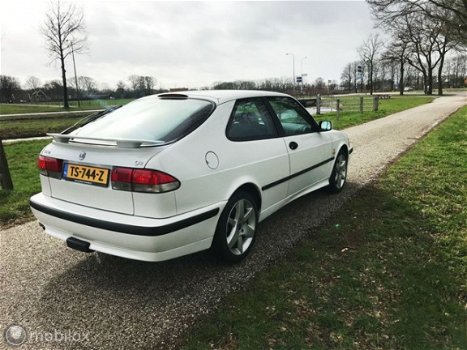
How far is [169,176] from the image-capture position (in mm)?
2664

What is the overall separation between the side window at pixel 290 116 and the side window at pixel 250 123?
251mm

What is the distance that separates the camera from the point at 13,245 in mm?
4016

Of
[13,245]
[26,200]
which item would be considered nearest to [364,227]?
[13,245]

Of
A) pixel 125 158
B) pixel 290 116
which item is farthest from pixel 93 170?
pixel 290 116

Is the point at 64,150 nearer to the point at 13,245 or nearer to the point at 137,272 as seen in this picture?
the point at 137,272

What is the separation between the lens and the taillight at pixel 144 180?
262 cm

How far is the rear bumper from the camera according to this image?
8.69 feet

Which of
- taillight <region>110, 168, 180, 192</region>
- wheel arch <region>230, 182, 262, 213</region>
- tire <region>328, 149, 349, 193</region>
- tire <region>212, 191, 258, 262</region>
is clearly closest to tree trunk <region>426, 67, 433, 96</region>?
tire <region>328, 149, 349, 193</region>

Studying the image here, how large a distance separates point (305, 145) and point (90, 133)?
2.45m

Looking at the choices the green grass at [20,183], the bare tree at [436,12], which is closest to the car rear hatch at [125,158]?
the green grass at [20,183]

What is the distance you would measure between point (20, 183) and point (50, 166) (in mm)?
4407

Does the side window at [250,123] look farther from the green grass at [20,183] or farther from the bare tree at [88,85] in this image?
the bare tree at [88,85]

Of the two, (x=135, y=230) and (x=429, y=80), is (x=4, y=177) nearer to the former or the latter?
(x=135, y=230)

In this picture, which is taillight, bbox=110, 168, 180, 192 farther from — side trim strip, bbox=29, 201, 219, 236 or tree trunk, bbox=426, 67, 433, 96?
tree trunk, bbox=426, 67, 433, 96
